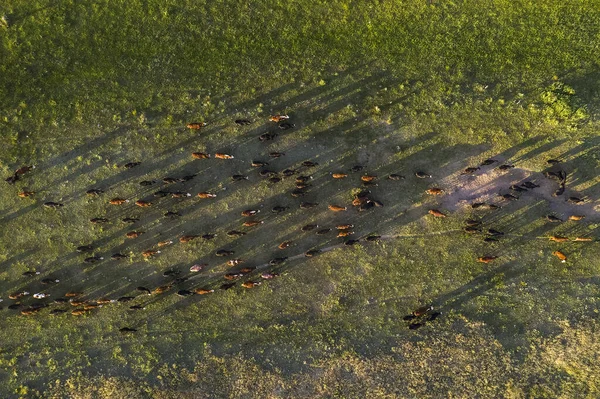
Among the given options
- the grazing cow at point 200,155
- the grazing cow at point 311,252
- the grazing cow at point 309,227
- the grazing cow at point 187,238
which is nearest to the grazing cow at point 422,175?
the grazing cow at point 309,227

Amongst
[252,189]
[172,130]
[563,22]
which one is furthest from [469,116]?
[172,130]

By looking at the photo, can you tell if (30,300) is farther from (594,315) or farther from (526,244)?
(594,315)

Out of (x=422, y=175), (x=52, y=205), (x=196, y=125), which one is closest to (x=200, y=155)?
(x=196, y=125)

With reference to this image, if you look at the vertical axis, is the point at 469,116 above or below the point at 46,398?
above

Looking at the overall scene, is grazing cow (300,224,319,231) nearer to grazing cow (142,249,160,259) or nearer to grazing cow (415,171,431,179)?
grazing cow (415,171,431,179)

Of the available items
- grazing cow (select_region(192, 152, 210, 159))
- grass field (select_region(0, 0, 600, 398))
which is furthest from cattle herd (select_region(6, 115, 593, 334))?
grass field (select_region(0, 0, 600, 398))

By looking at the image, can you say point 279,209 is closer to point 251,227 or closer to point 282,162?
point 251,227
